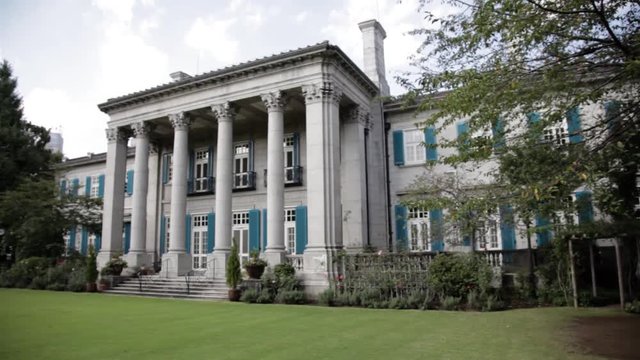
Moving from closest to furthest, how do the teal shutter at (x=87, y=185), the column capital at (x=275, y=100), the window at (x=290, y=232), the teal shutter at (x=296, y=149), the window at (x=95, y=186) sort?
the column capital at (x=275, y=100) < the window at (x=290, y=232) < the teal shutter at (x=296, y=149) < the window at (x=95, y=186) < the teal shutter at (x=87, y=185)

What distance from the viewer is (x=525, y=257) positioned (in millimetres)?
15609

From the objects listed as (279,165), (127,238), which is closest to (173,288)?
(279,165)

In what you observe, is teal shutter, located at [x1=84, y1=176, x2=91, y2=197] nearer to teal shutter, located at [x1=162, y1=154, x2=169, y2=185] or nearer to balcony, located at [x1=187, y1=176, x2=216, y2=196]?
A: teal shutter, located at [x1=162, y1=154, x2=169, y2=185]

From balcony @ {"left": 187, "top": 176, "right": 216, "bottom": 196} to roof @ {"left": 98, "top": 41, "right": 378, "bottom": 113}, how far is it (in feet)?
16.6

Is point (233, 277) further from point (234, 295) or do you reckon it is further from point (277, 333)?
point (277, 333)

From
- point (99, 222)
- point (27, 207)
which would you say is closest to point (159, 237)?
point (99, 222)

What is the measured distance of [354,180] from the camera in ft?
64.1

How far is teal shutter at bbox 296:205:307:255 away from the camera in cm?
2053

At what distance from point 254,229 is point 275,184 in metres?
5.50

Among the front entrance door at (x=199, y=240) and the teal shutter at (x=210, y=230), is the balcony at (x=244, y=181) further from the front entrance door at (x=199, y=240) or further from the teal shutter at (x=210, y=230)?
the front entrance door at (x=199, y=240)

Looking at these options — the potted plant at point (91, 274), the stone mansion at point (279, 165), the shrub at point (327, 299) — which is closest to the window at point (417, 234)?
the stone mansion at point (279, 165)

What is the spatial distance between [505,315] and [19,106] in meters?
32.5

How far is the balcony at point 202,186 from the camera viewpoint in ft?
78.0

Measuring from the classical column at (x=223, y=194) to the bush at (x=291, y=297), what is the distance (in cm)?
402
